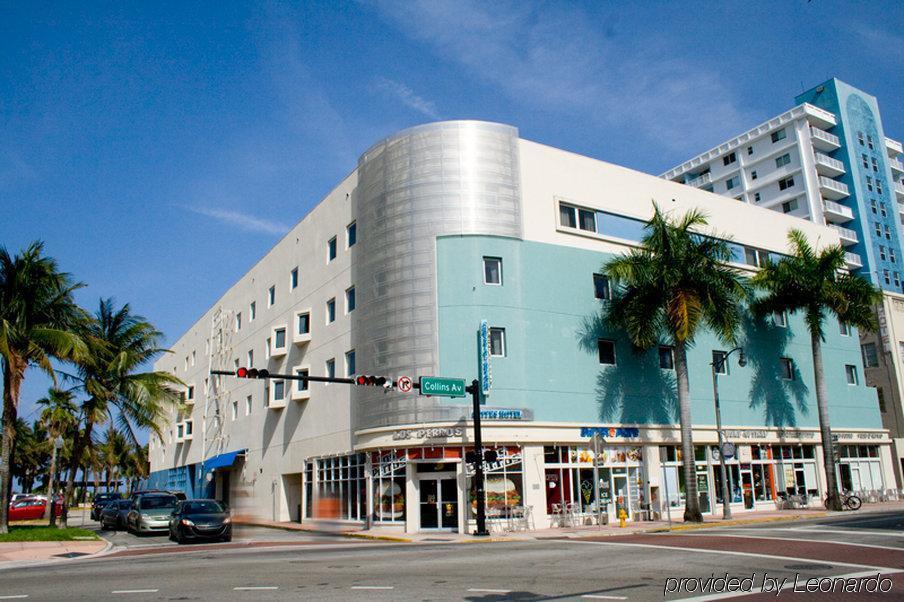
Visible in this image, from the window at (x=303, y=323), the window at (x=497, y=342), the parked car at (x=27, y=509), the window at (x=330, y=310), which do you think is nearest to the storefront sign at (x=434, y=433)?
the window at (x=497, y=342)

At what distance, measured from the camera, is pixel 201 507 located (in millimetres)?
26500

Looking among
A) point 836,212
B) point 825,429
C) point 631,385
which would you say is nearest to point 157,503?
point 631,385

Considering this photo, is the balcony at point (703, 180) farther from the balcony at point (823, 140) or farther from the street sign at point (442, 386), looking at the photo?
the street sign at point (442, 386)

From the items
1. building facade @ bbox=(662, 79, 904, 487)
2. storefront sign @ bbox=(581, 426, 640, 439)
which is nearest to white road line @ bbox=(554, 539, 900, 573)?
storefront sign @ bbox=(581, 426, 640, 439)

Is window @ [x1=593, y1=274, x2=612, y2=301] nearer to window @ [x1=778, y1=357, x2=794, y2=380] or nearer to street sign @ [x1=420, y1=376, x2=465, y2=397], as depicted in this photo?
street sign @ [x1=420, y1=376, x2=465, y2=397]

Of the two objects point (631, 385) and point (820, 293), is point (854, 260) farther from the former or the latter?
point (631, 385)

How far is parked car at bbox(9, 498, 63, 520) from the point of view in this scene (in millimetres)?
→ 47312

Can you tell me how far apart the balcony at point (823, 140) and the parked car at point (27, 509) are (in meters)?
75.7

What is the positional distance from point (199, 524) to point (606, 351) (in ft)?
60.0

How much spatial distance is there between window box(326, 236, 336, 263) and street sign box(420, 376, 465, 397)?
14.2 meters

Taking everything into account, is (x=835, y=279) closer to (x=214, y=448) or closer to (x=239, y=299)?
(x=239, y=299)

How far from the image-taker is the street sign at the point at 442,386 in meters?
25.6

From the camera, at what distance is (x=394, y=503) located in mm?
29766

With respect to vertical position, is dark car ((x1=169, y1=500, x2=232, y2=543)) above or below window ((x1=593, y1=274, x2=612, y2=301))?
below
